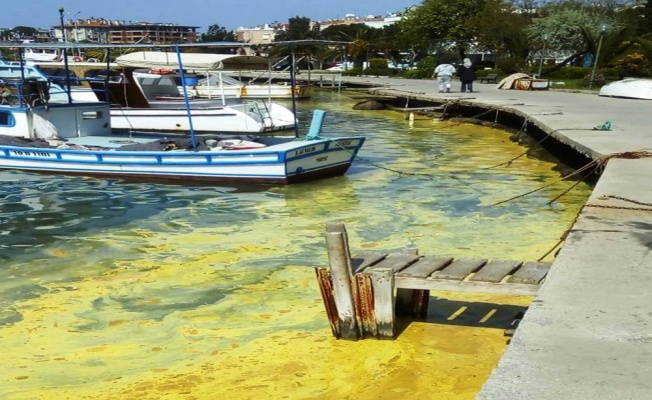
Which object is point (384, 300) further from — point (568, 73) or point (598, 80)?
point (568, 73)

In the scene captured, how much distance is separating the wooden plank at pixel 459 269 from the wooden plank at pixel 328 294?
0.97 metres

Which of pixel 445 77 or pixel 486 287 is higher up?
pixel 445 77

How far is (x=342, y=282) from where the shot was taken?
6.52 m

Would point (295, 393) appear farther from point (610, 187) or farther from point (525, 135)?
point (525, 135)

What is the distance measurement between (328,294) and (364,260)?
0.45 meters

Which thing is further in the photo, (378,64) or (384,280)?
(378,64)

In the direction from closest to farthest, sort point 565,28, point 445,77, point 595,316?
point 595,316, point 445,77, point 565,28

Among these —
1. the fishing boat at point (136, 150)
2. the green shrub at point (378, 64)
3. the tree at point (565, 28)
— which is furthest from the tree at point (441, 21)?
the fishing boat at point (136, 150)

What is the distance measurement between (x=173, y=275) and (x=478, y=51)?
59.6m

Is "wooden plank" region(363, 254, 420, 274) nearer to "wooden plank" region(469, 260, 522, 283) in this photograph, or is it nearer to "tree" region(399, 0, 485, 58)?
"wooden plank" region(469, 260, 522, 283)

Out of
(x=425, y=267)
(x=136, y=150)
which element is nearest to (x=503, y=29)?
(x=136, y=150)

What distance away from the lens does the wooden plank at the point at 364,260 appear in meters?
6.72

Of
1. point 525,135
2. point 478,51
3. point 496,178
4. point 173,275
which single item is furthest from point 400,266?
point 478,51

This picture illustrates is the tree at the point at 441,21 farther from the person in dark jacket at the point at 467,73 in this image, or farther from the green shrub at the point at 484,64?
the person in dark jacket at the point at 467,73
